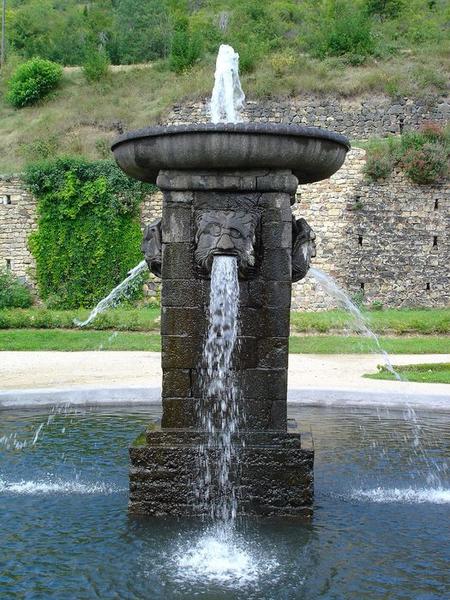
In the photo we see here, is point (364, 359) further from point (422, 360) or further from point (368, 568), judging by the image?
point (368, 568)

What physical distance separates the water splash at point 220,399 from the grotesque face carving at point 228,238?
59 millimetres

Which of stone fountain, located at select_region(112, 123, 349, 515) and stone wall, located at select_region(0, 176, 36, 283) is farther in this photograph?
stone wall, located at select_region(0, 176, 36, 283)

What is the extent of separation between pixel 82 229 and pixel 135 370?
12.1m

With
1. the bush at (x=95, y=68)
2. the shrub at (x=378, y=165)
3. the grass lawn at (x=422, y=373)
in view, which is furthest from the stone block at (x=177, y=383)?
the bush at (x=95, y=68)

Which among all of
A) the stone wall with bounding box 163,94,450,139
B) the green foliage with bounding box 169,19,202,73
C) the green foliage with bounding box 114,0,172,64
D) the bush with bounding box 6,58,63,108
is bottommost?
the stone wall with bounding box 163,94,450,139

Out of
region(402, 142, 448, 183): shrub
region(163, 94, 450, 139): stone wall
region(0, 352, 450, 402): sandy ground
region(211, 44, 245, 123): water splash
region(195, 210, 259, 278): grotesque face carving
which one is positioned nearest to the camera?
region(195, 210, 259, 278): grotesque face carving

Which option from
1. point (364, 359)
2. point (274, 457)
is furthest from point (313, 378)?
point (274, 457)

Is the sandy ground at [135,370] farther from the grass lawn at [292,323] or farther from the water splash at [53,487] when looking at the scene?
the water splash at [53,487]

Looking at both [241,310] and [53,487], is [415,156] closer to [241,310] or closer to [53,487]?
[241,310]

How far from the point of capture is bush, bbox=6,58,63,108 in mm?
31438

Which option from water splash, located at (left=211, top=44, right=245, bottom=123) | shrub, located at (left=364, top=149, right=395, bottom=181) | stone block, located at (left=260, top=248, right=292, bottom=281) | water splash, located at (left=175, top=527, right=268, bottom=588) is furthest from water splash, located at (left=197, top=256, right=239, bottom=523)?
shrub, located at (left=364, top=149, right=395, bottom=181)

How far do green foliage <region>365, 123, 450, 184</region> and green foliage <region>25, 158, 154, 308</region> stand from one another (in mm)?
7141

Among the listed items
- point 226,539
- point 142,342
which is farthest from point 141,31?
point 226,539

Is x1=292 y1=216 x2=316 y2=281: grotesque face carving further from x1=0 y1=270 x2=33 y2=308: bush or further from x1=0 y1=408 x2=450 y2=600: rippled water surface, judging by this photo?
x1=0 y1=270 x2=33 y2=308: bush
